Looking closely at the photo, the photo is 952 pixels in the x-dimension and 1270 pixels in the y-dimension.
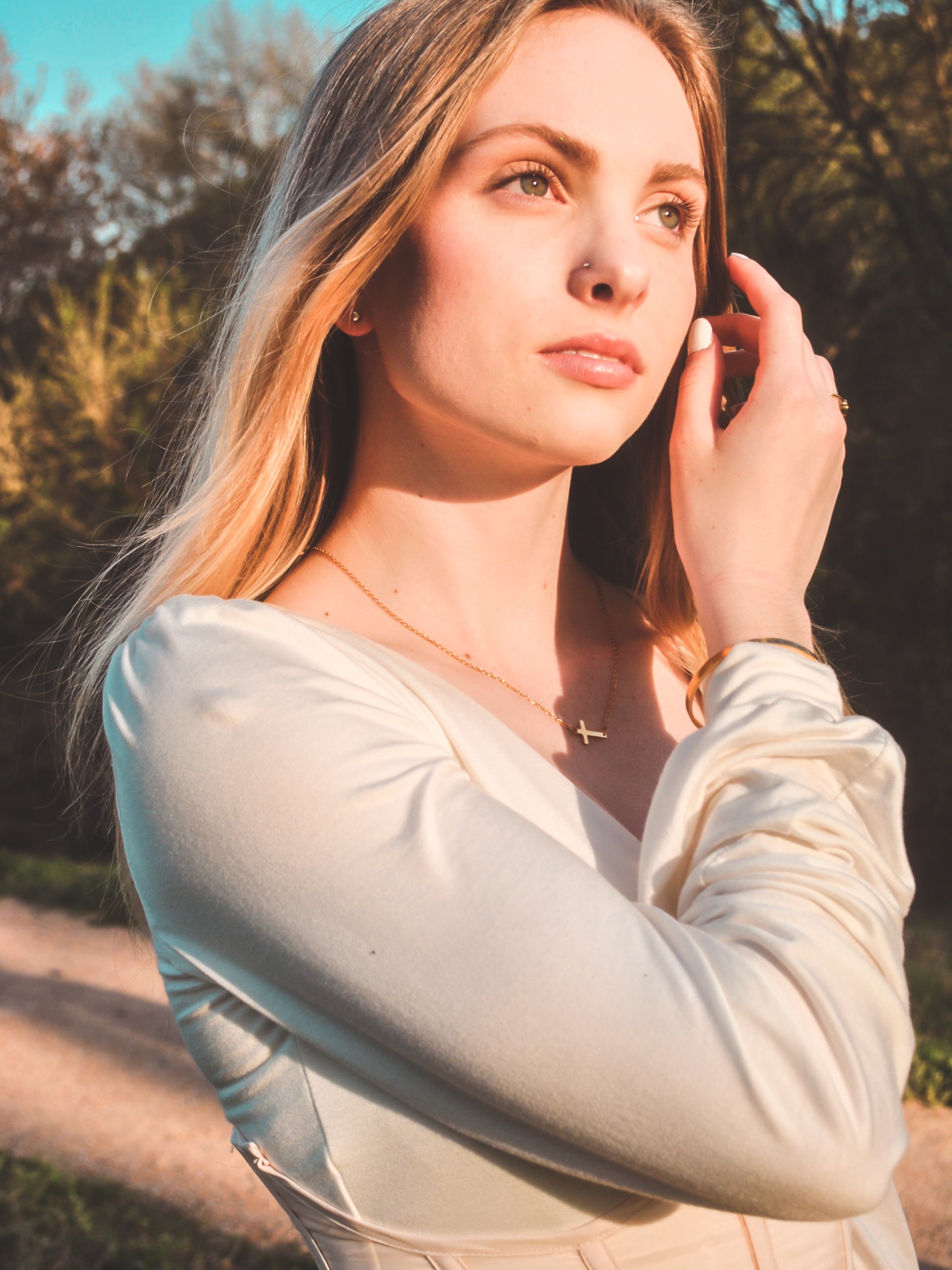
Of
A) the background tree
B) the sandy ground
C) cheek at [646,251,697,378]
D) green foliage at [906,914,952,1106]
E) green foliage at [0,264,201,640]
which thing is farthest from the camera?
green foliage at [0,264,201,640]

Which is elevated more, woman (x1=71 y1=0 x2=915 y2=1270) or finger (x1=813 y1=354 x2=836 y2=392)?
finger (x1=813 y1=354 x2=836 y2=392)

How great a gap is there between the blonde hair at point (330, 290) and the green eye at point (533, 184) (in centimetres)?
11

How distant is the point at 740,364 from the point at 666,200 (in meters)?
0.30

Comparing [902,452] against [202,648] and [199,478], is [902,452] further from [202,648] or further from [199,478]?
[202,648]

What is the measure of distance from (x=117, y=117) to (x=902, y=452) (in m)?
12.7

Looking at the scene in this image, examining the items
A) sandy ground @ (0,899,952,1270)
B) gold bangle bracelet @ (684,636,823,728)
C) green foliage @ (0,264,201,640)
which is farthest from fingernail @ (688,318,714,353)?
green foliage @ (0,264,201,640)

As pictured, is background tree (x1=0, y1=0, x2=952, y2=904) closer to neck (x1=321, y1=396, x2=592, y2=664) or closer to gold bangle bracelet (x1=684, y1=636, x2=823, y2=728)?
neck (x1=321, y1=396, x2=592, y2=664)

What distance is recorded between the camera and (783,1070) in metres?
0.98

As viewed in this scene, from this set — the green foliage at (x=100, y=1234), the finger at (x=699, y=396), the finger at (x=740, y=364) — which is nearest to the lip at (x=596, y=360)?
the finger at (x=699, y=396)

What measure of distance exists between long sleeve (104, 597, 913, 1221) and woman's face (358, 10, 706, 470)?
0.43 meters

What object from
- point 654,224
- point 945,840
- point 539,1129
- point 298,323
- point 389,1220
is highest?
point 654,224

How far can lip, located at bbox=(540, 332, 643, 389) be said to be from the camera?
142 centimetres

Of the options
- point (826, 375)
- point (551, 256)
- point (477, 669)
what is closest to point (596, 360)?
point (551, 256)

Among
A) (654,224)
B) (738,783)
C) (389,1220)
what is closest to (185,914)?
(389,1220)
